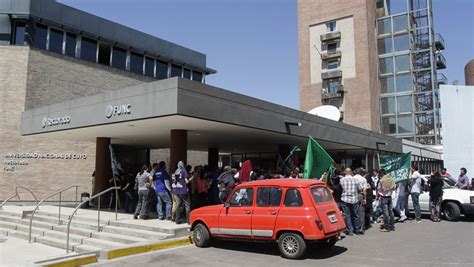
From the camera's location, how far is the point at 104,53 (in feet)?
92.1

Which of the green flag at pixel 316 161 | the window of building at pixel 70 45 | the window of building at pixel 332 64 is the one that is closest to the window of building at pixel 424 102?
the window of building at pixel 332 64

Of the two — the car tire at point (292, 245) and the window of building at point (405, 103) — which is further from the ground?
the window of building at point (405, 103)

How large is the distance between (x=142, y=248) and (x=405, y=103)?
150 feet

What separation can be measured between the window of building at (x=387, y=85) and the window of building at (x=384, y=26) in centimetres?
599

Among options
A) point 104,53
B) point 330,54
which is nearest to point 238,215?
point 104,53

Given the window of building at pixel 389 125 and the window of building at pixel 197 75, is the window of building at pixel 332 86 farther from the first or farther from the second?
the window of building at pixel 197 75

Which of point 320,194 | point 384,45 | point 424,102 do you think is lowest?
point 320,194

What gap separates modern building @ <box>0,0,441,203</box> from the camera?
12.7 metres

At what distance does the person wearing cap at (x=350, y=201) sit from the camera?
11.7 meters

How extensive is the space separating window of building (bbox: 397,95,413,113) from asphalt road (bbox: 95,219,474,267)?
3979 centimetres

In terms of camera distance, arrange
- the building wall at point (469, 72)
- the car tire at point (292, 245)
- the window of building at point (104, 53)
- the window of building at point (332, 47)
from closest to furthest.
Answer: the car tire at point (292, 245) → the window of building at point (104, 53) → the building wall at point (469, 72) → the window of building at point (332, 47)

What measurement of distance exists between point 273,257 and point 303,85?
45778 millimetres

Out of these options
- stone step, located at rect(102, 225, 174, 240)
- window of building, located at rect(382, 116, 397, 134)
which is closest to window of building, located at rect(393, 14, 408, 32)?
window of building, located at rect(382, 116, 397, 134)

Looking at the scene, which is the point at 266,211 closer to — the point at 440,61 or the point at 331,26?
the point at 331,26
